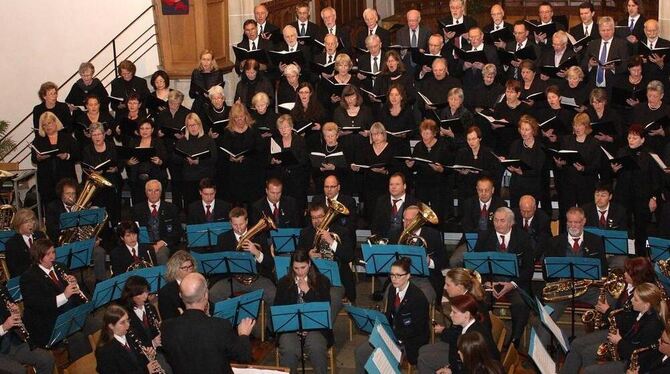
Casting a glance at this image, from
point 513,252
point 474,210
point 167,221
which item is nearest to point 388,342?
point 513,252

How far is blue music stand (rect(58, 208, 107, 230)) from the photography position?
37.5 feet

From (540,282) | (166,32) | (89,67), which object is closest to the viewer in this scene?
(540,282)

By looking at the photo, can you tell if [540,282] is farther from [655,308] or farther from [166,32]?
[166,32]

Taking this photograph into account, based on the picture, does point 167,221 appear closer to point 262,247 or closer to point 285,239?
point 262,247

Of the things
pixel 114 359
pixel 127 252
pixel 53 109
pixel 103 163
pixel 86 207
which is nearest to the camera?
pixel 114 359

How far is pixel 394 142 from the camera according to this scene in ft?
40.1

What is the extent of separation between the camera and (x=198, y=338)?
7.46m

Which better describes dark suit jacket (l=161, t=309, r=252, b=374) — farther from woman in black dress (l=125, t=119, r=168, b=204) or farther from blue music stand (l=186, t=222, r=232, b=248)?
woman in black dress (l=125, t=119, r=168, b=204)

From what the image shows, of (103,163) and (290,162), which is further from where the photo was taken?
(103,163)

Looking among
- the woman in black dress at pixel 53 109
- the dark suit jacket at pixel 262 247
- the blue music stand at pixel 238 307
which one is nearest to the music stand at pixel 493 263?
the blue music stand at pixel 238 307

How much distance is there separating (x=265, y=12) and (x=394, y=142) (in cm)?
314

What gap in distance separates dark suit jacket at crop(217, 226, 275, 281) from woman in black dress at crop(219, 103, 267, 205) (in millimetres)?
1514

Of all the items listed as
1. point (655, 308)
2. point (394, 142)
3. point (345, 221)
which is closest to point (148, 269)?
point (345, 221)

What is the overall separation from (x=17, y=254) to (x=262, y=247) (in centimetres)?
231
